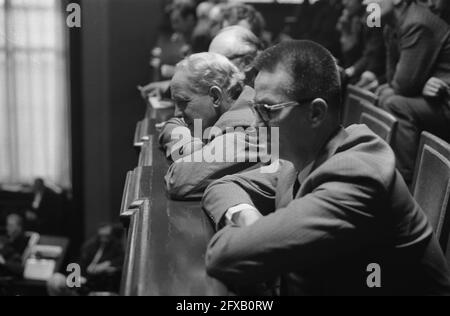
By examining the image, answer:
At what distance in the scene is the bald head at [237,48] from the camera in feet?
9.73

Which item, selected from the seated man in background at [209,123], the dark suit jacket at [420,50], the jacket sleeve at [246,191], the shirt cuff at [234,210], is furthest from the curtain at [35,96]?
the shirt cuff at [234,210]

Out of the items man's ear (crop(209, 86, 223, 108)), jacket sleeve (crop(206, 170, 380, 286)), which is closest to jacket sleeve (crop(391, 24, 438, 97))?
man's ear (crop(209, 86, 223, 108))

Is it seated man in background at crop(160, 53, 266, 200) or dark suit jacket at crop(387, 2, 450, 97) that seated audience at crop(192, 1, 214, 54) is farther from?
seated man in background at crop(160, 53, 266, 200)

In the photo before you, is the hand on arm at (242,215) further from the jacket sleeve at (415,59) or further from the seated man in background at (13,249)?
the seated man in background at (13,249)

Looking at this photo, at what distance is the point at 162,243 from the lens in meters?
1.58

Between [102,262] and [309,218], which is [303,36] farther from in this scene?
[309,218]

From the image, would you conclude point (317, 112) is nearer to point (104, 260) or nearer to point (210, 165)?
point (210, 165)

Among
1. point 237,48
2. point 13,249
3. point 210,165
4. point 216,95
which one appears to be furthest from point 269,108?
point 13,249

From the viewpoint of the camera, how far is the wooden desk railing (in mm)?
1368

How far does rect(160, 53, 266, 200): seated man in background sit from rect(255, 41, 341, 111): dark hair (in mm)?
568

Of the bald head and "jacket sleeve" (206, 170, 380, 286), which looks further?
the bald head

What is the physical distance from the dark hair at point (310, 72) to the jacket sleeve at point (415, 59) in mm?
2083
